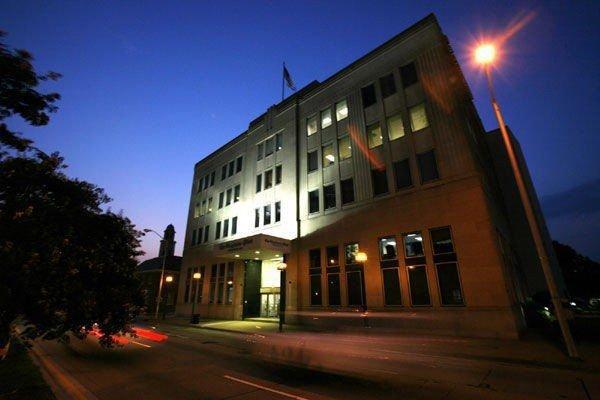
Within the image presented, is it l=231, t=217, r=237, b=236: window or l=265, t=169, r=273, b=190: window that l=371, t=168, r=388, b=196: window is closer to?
l=265, t=169, r=273, b=190: window

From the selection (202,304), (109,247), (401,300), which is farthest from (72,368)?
(202,304)

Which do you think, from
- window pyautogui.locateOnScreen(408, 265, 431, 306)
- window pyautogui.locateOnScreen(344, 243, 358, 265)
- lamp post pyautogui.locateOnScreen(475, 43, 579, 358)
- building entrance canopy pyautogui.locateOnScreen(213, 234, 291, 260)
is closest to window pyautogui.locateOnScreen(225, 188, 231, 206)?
building entrance canopy pyautogui.locateOnScreen(213, 234, 291, 260)

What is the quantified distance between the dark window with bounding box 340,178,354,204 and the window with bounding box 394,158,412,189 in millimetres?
3921

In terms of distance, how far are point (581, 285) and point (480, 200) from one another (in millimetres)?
73891

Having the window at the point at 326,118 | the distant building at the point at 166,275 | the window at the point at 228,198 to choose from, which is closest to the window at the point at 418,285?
the window at the point at 326,118

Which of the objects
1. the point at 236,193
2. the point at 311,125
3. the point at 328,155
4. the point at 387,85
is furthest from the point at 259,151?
the point at 387,85

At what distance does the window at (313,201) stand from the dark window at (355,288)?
7050mm

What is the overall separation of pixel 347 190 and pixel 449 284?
34.6 feet

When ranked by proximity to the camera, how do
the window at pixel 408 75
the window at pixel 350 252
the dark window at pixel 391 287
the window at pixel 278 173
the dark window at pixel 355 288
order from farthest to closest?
the window at pixel 278 173 < the window at pixel 408 75 < the window at pixel 350 252 < the dark window at pixel 355 288 < the dark window at pixel 391 287

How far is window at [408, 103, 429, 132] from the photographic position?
2173cm

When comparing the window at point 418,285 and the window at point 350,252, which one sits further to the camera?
the window at point 350,252

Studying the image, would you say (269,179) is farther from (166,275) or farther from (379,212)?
(166,275)

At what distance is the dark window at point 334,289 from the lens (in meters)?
22.9

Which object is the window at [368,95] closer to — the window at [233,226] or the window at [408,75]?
the window at [408,75]
